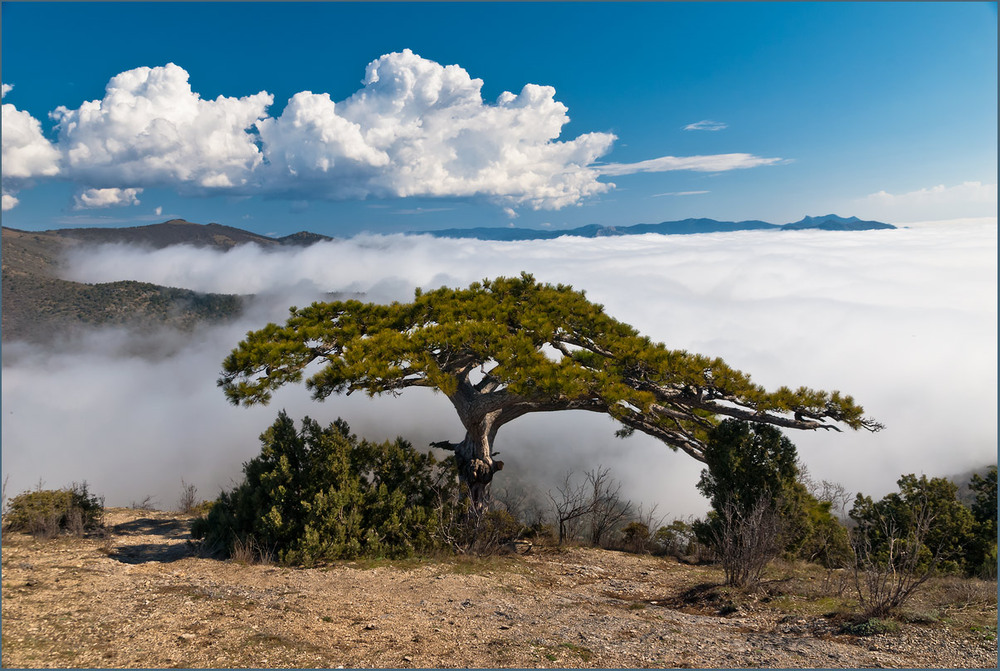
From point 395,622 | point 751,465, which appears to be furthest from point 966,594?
point 395,622

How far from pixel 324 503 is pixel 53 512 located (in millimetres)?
5057

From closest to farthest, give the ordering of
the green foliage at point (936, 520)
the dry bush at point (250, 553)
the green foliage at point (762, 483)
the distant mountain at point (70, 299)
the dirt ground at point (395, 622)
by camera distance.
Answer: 1. the dirt ground at point (395, 622)
2. the dry bush at point (250, 553)
3. the green foliage at point (762, 483)
4. the green foliage at point (936, 520)
5. the distant mountain at point (70, 299)

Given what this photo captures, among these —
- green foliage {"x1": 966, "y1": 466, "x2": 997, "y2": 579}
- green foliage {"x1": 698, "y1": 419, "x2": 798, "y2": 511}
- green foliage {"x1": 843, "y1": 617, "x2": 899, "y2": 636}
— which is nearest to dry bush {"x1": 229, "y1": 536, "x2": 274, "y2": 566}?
green foliage {"x1": 698, "y1": 419, "x2": 798, "y2": 511}

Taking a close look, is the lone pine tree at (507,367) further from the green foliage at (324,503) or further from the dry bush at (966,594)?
the dry bush at (966,594)

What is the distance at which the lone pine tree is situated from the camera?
9.37 meters

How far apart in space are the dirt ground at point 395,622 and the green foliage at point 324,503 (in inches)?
20.1

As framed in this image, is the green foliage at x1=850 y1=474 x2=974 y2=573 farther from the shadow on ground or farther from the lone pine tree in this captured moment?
the shadow on ground

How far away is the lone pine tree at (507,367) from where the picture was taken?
9.37m

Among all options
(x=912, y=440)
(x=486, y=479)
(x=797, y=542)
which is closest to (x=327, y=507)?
(x=486, y=479)

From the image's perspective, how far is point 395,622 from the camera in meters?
6.56

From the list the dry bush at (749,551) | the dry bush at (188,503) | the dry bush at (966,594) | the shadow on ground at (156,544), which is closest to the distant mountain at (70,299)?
the dry bush at (188,503)

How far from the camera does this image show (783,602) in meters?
7.63

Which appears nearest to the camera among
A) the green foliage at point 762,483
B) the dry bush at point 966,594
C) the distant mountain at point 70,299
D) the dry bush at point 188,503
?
the dry bush at point 966,594

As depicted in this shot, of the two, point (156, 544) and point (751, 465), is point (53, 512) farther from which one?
point (751, 465)
